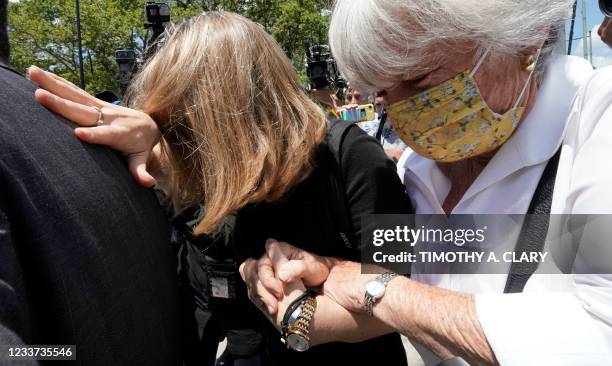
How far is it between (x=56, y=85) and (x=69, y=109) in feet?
0.20

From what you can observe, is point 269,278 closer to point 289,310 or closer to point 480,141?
point 289,310

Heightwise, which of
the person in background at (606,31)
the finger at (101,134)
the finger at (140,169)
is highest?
the person in background at (606,31)

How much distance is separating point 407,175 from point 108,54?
16.0 m

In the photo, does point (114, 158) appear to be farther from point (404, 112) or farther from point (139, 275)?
point (404, 112)

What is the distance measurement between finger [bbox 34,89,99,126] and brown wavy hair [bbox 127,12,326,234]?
0.33 metres

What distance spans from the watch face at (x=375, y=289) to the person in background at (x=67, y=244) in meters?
0.53

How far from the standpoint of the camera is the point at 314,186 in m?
1.19

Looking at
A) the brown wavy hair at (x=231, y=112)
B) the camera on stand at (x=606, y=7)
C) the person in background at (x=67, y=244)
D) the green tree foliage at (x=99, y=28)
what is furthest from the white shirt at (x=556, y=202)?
the green tree foliage at (x=99, y=28)

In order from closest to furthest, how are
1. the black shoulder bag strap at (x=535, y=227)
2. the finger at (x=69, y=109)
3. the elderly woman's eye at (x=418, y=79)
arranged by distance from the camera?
1. the finger at (x=69, y=109)
2. the black shoulder bag strap at (x=535, y=227)
3. the elderly woman's eye at (x=418, y=79)

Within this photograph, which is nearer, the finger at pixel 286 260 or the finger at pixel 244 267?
the finger at pixel 286 260

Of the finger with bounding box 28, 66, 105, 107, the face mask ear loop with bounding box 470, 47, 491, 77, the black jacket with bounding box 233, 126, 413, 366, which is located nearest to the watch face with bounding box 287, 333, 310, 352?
the black jacket with bounding box 233, 126, 413, 366

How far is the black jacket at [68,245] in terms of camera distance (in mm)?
645

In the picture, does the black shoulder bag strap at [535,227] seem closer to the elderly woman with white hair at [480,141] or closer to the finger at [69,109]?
the elderly woman with white hair at [480,141]

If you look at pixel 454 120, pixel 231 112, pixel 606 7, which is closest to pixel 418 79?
pixel 454 120
